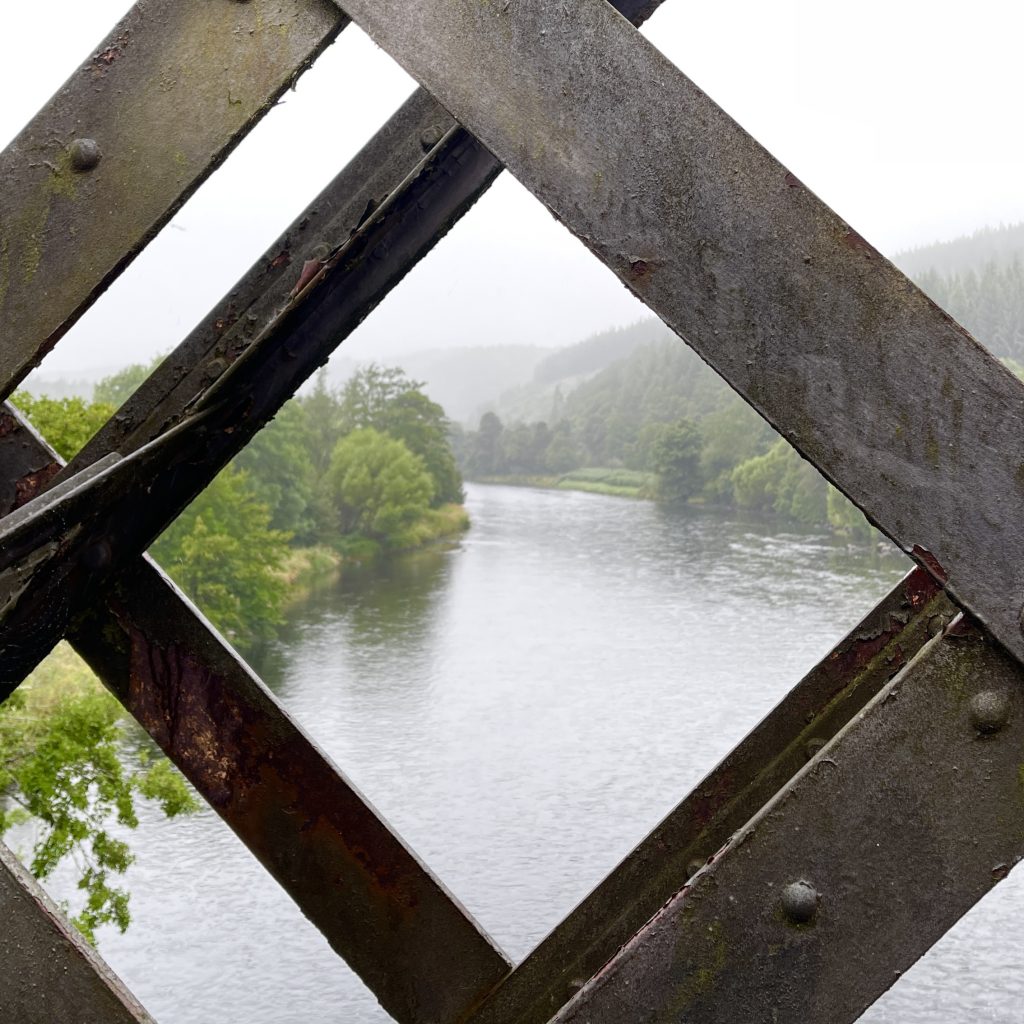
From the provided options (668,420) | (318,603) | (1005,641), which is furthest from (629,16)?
(668,420)

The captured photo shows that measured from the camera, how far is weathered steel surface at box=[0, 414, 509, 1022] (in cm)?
187

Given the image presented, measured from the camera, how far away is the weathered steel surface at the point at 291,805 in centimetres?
187

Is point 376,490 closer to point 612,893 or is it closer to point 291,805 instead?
point 291,805

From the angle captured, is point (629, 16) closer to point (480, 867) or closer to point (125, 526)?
point (125, 526)

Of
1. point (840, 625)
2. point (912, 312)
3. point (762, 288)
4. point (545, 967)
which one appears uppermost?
point (762, 288)

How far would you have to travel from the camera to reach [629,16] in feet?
5.38

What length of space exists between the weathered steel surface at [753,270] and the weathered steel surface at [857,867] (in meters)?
0.10

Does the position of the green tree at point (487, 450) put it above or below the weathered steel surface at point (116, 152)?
above

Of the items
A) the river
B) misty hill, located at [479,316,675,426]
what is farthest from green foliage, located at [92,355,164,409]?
misty hill, located at [479,316,675,426]

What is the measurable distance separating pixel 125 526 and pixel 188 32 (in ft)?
2.31

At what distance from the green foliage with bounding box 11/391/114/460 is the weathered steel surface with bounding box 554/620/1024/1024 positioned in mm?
22852

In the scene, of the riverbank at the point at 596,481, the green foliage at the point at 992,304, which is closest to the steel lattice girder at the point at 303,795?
the green foliage at the point at 992,304

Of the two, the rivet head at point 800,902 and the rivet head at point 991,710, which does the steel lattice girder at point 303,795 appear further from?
the rivet head at point 991,710

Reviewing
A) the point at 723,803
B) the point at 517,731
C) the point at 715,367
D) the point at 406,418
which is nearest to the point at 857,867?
the point at 715,367
